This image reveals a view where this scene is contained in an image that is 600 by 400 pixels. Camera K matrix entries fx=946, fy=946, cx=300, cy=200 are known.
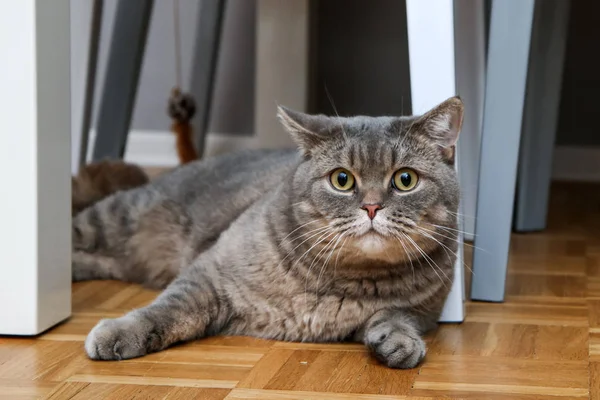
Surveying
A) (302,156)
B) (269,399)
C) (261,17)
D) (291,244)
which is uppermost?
(261,17)

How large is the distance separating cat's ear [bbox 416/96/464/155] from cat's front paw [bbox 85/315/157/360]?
19.8 inches

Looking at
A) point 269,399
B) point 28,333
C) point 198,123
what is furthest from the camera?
point 198,123

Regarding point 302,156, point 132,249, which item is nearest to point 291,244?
point 302,156

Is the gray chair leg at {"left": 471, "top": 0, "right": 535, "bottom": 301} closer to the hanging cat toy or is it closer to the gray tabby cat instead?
the gray tabby cat

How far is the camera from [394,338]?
4.37 feet

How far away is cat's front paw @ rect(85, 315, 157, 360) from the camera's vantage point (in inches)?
52.1

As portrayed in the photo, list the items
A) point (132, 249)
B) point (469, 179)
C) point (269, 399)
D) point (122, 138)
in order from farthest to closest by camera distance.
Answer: point (122, 138)
point (469, 179)
point (132, 249)
point (269, 399)

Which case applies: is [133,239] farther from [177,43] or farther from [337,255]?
[177,43]

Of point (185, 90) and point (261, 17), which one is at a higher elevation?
point (261, 17)

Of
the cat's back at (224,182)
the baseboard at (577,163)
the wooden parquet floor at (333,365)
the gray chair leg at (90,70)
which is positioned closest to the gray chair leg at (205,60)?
the gray chair leg at (90,70)

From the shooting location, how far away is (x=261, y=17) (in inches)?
119

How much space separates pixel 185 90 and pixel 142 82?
0.18m

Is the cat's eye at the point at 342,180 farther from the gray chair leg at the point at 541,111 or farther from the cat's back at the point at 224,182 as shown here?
the gray chair leg at the point at 541,111

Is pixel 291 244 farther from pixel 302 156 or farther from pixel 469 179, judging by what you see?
pixel 469 179
